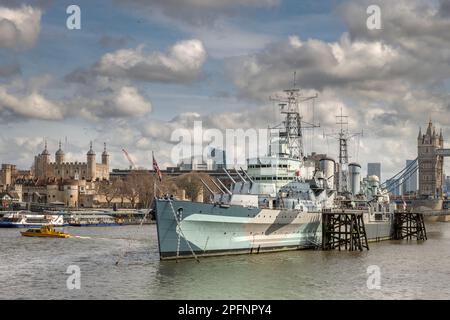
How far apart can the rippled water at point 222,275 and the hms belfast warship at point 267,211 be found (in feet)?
3.75

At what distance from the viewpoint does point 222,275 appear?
36.2 m

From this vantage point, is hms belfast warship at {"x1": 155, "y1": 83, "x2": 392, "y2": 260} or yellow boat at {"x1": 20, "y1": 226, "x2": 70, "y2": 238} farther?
yellow boat at {"x1": 20, "y1": 226, "x2": 70, "y2": 238}

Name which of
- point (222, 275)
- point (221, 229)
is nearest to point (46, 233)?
point (221, 229)

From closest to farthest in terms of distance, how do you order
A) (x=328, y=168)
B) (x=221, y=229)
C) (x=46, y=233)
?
(x=221, y=229) < (x=328, y=168) < (x=46, y=233)

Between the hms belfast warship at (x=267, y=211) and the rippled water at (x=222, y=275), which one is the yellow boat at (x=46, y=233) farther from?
the hms belfast warship at (x=267, y=211)

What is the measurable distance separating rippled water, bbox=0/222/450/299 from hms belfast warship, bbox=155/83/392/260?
3.75 ft

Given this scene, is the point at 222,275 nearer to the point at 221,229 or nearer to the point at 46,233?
the point at 221,229

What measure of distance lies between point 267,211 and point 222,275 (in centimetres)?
999

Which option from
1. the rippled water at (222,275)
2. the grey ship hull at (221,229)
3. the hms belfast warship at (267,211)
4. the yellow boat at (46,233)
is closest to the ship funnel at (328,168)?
the hms belfast warship at (267,211)

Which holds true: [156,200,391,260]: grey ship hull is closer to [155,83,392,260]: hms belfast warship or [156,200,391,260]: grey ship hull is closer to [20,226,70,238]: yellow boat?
[155,83,392,260]: hms belfast warship

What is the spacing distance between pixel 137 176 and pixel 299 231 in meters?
118

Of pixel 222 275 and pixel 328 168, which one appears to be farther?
pixel 328 168

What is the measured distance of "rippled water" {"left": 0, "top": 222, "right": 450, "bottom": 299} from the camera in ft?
103

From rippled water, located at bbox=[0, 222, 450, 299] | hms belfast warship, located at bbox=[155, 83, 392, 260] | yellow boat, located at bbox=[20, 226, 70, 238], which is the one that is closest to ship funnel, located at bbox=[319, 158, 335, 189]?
hms belfast warship, located at bbox=[155, 83, 392, 260]
